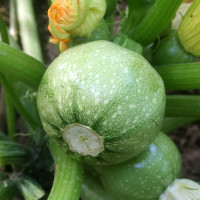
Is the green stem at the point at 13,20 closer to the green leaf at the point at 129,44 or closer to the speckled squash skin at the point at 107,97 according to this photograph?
the green leaf at the point at 129,44

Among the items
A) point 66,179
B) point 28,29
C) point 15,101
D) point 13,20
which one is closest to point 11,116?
point 15,101

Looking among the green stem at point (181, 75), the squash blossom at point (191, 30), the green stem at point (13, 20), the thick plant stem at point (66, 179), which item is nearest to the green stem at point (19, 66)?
the thick plant stem at point (66, 179)

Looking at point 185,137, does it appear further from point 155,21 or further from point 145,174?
point 155,21

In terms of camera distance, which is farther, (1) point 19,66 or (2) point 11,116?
(2) point 11,116

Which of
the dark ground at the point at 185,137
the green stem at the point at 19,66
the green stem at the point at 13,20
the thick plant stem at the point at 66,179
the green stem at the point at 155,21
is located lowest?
the dark ground at the point at 185,137

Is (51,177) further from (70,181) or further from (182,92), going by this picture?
(182,92)

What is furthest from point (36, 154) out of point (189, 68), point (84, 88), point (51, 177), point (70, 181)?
point (189, 68)
